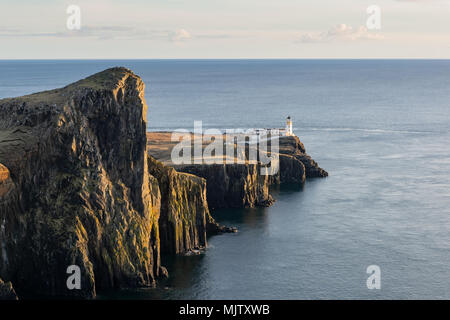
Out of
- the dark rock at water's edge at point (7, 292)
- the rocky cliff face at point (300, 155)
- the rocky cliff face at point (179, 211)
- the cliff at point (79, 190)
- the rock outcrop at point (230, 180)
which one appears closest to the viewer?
the dark rock at water's edge at point (7, 292)

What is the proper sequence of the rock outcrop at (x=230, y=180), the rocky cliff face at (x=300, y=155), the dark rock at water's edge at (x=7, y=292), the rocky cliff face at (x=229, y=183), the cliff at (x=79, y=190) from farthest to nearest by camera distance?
1. the rocky cliff face at (x=300, y=155)
2. the rock outcrop at (x=230, y=180)
3. the rocky cliff face at (x=229, y=183)
4. the cliff at (x=79, y=190)
5. the dark rock at water's edge at (x=7, y=292)

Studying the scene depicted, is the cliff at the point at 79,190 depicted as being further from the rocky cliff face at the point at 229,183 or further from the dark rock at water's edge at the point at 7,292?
the rocky cliff face at the point at 229,183

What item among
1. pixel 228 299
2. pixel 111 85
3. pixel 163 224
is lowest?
pixel 228 299

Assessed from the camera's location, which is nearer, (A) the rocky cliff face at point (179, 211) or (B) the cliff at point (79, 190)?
(B) the cliff at point (79, 190)

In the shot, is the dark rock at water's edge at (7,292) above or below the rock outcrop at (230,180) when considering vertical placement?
below

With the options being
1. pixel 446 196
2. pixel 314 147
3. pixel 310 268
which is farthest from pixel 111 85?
pixel 314 147

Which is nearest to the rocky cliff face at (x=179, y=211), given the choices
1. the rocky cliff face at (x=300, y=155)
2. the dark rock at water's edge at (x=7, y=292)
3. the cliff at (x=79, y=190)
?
the cliff at (x=79, y=190)

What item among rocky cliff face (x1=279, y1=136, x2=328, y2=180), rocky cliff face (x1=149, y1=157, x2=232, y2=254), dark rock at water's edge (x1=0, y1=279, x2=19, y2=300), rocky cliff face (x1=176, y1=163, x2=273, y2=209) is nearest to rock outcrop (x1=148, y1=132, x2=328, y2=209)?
rocky cliff face (x1=176, y1=163, x2=273, y2=209)

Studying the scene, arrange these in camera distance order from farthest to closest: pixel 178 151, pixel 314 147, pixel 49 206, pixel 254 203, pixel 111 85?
pixel 314 147 < pixel 178 151 < pixel 254 203 < pixel 111 85 < pixel 49 206
